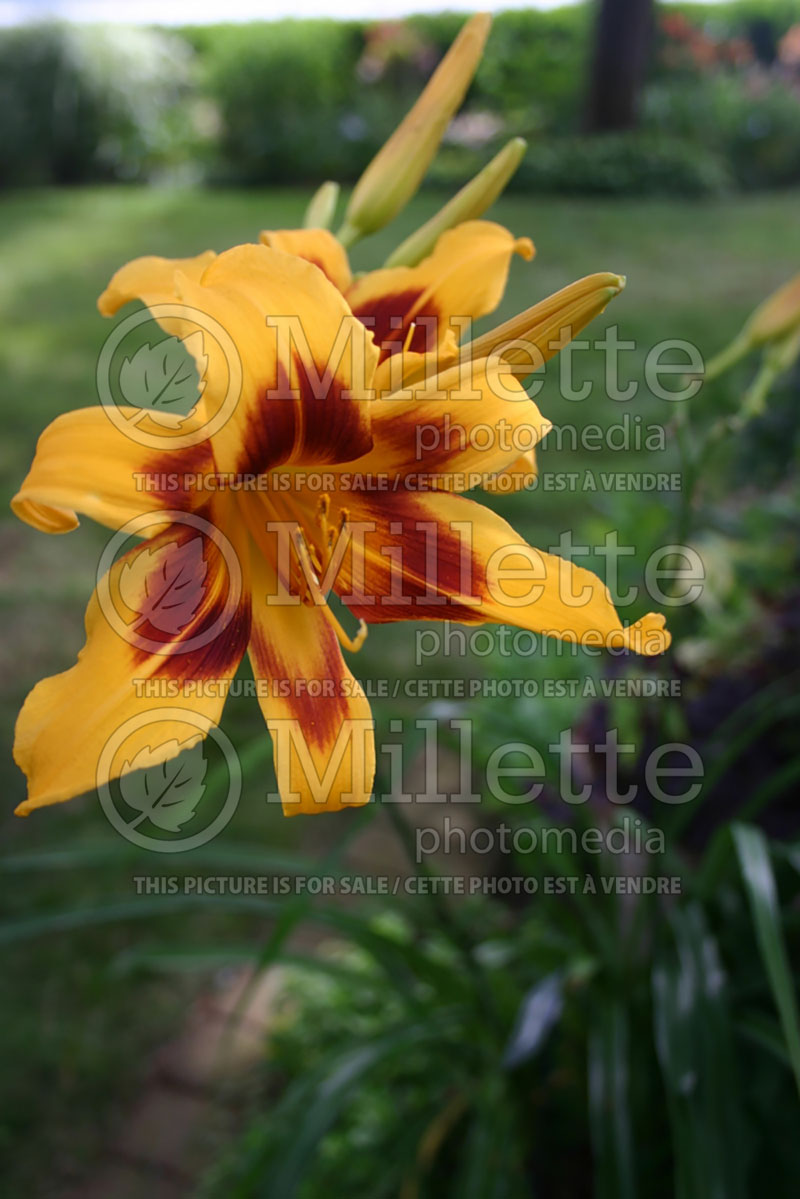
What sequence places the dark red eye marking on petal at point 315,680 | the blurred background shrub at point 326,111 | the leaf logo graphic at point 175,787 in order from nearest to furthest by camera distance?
the dark red eye marking on petal at point 315,680 < the leaf logo graphic at point 175,787 < the blurred background shrub at point 326,111

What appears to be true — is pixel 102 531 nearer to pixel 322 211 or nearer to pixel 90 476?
pixel 322 211

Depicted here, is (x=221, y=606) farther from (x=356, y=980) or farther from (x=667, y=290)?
(x=667, y=290)

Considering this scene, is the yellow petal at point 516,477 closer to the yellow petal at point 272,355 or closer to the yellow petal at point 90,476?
the yellow petal at point 272,355

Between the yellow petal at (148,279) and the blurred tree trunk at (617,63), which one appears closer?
the yellow petal at (148,279)

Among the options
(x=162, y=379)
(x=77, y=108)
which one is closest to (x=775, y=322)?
(x=162, y=379)

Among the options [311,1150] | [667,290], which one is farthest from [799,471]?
[667,290]

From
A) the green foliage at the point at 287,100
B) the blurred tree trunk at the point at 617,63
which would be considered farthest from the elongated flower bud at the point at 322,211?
the green foliage at the point at 287,100

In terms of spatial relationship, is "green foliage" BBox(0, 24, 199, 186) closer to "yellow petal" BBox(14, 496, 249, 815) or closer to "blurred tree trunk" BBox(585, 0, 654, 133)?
"blurred tree trunk" BBox(585, 0, 654, 133)
